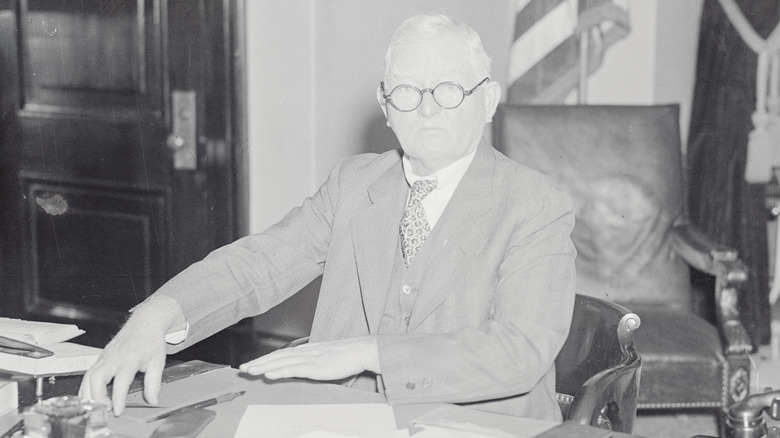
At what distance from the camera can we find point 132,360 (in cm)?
146

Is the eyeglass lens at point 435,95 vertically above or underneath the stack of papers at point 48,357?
above

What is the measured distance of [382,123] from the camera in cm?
398

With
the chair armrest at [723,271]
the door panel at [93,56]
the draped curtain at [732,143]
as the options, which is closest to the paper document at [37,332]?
the chair armrest at [723,271]

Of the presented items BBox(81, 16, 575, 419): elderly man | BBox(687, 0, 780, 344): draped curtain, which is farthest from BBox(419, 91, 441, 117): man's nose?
BBox(687, 0, 780, 344): draped curtain

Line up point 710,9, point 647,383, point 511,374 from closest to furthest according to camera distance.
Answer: point 511,374 < point 647,383 < point 710,9

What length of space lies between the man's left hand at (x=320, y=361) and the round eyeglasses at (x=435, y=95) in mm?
498

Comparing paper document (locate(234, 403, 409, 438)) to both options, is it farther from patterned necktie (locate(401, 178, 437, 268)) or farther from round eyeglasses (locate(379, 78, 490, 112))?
round eyeglasses (locate(379, 78, 490, 112))

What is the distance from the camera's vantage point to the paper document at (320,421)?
4.19 ft

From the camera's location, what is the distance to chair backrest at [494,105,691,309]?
11.6 ft

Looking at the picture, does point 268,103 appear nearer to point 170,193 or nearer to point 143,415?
point 170,193

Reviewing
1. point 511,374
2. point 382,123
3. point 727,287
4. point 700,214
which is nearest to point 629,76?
point 700,214

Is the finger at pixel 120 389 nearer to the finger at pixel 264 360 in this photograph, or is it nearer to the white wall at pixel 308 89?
the finger at pixel 264 360

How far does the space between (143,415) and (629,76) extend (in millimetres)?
3513

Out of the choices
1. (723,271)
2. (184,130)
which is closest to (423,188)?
(723,271)
